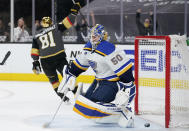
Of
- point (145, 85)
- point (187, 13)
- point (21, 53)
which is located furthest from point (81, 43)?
point (145, 85)

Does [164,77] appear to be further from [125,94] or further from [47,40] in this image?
[47,40]

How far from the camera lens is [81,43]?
798 cm

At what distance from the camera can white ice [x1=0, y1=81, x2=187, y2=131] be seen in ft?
13.7

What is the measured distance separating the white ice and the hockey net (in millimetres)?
247

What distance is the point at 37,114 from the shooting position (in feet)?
16.1

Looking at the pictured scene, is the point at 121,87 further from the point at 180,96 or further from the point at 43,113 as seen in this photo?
the point at 43,113

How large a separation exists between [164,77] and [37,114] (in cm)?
144

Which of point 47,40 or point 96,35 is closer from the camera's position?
point 96,35

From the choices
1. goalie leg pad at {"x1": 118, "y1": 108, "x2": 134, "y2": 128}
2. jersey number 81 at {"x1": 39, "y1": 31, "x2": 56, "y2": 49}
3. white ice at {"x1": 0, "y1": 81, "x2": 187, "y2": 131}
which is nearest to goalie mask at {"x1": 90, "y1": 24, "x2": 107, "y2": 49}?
goalie leg pad at {"x1": 118, "y1": 108, "x2": 134, "y2": 128}

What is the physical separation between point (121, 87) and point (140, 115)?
74 cm

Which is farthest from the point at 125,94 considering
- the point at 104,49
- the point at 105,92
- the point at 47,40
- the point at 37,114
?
the point at 47,40

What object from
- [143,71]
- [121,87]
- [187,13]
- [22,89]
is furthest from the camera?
[187,13]

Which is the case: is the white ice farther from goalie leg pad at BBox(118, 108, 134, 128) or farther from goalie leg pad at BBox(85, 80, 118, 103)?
goalie leg pad at BBox(85, 80, 118, 103)

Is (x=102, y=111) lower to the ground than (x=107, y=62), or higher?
lower
